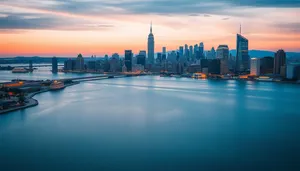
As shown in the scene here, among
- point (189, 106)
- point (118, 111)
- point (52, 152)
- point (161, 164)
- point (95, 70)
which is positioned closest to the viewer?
point (161, 164)

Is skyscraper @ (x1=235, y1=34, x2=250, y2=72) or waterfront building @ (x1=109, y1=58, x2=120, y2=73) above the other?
skyscraper @ (x1=235, y1=34, x2=250, y2=72)

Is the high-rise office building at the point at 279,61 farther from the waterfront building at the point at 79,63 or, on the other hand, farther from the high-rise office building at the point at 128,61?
the waterfront building at the point at 79,63

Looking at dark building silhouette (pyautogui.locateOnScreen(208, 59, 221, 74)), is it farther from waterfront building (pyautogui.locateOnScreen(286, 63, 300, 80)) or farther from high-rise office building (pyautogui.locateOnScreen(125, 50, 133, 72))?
high-rise office building (pyautogui.locateOnScreen(125, 50, 133, 72))

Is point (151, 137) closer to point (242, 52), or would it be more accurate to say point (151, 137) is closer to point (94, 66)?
point (242, 52)

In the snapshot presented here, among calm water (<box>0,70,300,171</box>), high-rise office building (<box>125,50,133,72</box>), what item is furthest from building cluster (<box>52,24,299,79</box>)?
calm water (<box>0,70,300,171</box>)

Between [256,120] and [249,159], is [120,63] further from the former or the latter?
[249,159]

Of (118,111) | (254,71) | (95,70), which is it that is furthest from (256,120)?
(95,70)

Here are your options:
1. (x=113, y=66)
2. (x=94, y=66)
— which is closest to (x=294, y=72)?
(x=113, y=66)
